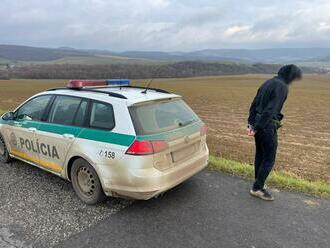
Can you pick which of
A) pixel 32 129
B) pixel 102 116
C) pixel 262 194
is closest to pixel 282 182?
pixel 262 194

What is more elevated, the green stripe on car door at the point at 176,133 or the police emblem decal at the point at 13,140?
the green stripe on car door at the point at 176,133

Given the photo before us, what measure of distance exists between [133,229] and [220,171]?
8.33 feet

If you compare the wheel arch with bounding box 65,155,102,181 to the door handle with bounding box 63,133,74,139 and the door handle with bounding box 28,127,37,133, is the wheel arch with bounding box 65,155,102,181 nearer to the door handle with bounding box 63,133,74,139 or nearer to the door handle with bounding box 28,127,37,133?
the door handle with bounding box 63,133,74,139

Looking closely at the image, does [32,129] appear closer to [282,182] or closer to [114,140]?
[114,140]

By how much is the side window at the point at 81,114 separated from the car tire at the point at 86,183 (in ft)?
1.78

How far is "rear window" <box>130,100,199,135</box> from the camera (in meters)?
4.30

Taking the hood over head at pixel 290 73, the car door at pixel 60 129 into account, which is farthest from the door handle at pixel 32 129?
the hood over head at pixel 290 73

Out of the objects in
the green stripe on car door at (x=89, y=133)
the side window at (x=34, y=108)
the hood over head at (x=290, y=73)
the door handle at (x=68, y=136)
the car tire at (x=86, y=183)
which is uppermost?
the hood over head at (x=290, y=73)

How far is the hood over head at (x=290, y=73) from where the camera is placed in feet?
14.8

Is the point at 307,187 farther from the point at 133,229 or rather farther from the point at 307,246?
the point at 133,229

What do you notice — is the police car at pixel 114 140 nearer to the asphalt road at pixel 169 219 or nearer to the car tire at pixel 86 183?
the car tire at pixel 86 183

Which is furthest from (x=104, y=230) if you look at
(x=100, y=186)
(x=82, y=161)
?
(x=82, y=161)

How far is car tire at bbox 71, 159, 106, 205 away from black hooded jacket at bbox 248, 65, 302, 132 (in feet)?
7.69

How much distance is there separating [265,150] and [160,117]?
1612 mm
